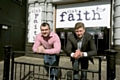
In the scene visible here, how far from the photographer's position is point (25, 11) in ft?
34.5

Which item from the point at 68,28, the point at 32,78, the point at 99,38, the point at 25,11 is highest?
the point at 25,11

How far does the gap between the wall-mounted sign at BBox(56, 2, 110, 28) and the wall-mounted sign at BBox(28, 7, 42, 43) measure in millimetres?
1178

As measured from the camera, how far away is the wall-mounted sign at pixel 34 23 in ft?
31.4

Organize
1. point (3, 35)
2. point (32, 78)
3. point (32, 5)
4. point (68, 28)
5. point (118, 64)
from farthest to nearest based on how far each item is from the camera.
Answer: point (32, 5)
point (68, 28)
point (3, 35)
point (118, 64)
point (32, 78)

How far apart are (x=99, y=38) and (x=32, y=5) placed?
4.70 meters

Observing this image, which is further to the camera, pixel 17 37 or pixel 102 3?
pixel 17 37

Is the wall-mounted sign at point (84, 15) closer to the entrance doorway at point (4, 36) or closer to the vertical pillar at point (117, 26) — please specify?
the vertical pillar at point (117, 26)

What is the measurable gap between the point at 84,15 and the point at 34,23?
10.2 feet

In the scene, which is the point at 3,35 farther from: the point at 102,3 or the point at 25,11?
the point at 102,3

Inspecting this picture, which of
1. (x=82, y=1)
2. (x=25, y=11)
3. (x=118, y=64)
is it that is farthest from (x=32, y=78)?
(x=25, y=11)

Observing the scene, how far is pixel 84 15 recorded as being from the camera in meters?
8.94

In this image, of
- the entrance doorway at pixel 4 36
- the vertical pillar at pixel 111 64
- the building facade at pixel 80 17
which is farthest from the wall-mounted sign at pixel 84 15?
the vertical pillar at pixel 111 64

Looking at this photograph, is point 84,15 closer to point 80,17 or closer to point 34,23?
point 80,17

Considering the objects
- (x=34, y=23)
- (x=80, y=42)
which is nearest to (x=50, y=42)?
(x=80, y=42)
